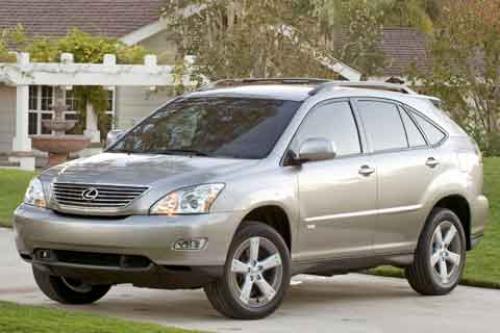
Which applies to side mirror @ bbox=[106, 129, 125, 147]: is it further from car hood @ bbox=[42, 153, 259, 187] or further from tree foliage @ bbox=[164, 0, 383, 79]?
tree foliage @ bbox=[164, 0, 383, 79]

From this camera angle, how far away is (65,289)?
11477 millimetres

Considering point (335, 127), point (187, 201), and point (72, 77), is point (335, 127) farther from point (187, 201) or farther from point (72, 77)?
point (72, 77)

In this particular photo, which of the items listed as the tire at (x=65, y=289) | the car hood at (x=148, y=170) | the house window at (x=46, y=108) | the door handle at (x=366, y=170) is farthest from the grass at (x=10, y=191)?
the house window at (x=46, y=108)

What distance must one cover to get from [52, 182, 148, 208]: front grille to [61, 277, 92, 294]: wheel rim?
85 cm

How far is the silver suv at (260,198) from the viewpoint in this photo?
1048 centimetres

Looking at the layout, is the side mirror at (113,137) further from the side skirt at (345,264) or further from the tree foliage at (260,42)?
the tree foliage at (260,42)

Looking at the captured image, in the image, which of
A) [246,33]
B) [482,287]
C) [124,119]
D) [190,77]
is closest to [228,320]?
[482,287]

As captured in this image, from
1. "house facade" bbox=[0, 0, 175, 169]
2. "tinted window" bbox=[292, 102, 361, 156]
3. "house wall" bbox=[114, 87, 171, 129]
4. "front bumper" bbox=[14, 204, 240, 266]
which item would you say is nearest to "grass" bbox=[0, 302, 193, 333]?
"front bumper" bbox=[14, 204, 240, 266]

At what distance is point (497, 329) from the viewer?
426 inches

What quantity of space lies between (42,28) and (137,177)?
2922cm

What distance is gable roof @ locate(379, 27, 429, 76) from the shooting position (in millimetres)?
44938

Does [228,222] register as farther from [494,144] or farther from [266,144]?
[494,144]

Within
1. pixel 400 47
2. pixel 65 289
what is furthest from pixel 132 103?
pixel 65 289

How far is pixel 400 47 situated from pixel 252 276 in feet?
124
